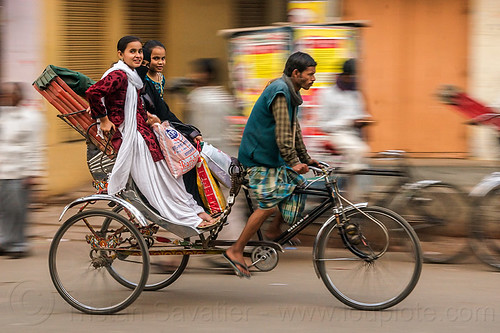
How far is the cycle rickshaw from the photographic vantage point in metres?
5.09

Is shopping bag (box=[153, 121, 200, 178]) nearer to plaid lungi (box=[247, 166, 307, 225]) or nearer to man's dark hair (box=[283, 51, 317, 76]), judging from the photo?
plaid lungi (box=[247, 166, 307, 225])

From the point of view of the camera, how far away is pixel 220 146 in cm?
693

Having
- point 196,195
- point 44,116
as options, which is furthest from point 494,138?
point 44,116

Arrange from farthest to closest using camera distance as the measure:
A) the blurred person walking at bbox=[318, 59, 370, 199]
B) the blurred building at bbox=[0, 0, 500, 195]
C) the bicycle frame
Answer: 1. the blurred building at bbox=[0, 0, 500, 195]
2. the blurred person walking at bbox=[318, 59, 370, 199]
3. the bicycle frame

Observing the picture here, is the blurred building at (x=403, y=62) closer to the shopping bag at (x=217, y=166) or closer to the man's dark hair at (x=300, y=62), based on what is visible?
the shopping bag at (x=217, y=166)

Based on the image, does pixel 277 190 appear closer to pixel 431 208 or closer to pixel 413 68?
pixel 431 208

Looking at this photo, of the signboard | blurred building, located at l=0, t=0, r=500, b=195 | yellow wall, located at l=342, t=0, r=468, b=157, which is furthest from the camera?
yellow wall, located at l=342, t=0, r=468, b=157

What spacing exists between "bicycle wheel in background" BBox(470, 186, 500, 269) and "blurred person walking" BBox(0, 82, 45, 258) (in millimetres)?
3813

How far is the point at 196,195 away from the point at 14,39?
443 centimetres

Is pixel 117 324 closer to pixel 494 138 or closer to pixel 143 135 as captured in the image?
pixel 143 135

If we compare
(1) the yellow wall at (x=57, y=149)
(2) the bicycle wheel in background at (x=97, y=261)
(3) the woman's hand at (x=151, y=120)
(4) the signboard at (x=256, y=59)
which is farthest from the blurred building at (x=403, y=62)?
(3) the woman's hand at (x=151, y=120)

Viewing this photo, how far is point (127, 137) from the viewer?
16.8 feet

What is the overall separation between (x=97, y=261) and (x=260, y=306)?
3.81 feet

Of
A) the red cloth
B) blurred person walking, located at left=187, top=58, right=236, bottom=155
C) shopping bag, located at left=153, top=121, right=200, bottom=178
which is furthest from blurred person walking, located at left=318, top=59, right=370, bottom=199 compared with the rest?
the red cloth
